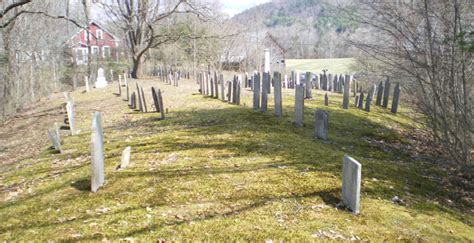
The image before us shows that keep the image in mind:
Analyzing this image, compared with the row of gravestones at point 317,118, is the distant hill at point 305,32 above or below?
above

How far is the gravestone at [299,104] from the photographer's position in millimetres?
10101

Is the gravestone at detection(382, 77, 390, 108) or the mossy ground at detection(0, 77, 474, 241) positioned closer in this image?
the mossy ground at detection(0, 77, 474, 241)

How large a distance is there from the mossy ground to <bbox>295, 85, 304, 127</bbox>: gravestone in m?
0.34

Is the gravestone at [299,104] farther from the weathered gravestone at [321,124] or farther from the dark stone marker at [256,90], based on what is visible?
the dark stone marker at [256,90]

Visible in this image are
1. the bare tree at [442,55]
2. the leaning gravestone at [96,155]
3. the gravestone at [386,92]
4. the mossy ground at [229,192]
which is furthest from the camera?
the gravestone at [386,92]

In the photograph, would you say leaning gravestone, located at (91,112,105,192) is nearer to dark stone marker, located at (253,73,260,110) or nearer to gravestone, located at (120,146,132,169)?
gravestone, located at (120,146,132,169)

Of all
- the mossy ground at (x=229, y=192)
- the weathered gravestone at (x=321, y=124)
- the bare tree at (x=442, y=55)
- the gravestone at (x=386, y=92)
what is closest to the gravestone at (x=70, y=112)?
the mossy ground at (x=229, y=192)

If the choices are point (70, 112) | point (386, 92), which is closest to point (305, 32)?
point (386, 92)

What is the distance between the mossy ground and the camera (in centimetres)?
428

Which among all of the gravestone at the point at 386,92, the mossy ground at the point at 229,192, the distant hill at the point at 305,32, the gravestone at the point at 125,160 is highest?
the distant hill at the point at 305,32

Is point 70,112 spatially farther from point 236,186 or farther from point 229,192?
A: point 229,192

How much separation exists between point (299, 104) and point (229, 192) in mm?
5425

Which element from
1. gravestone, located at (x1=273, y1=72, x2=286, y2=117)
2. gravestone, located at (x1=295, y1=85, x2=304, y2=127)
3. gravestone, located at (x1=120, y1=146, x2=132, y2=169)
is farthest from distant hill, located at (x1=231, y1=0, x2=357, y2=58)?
gravestone, located at (x1=120, y1=146, x2=132, y2=169)

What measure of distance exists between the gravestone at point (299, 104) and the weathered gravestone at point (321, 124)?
1.18 m
